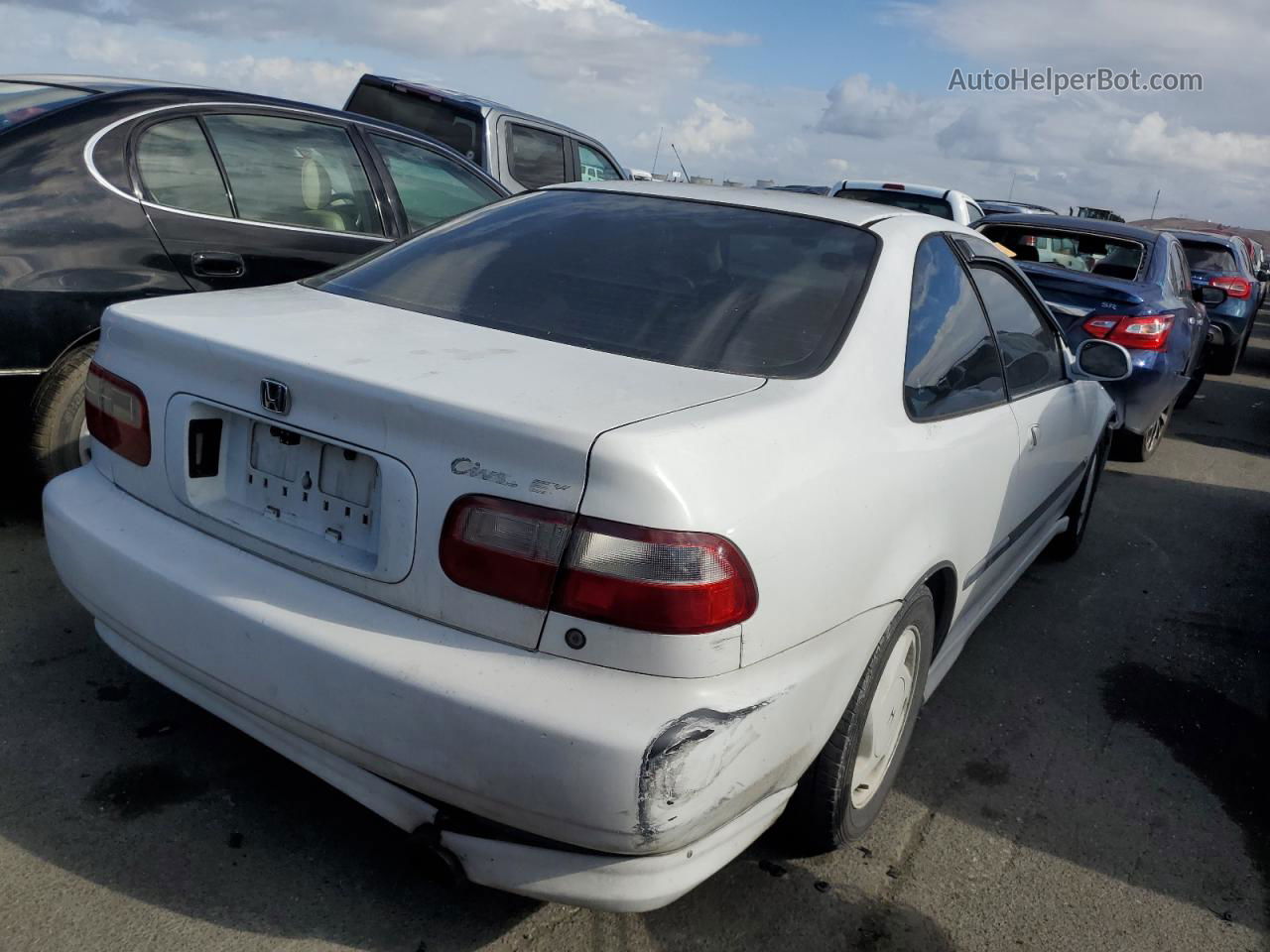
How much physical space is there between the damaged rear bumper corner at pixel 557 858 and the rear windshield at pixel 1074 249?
5.79m

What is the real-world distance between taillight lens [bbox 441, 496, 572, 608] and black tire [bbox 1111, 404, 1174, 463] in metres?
5.93

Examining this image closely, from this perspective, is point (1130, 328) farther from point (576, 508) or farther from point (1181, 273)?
point (576, 508)

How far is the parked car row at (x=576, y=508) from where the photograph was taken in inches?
73.1

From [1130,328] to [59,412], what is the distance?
544 cm

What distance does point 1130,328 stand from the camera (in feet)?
20.9

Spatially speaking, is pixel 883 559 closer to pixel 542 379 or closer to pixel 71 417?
pixel 542 379

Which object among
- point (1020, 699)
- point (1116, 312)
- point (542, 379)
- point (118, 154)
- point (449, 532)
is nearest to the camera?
point (449, 532)

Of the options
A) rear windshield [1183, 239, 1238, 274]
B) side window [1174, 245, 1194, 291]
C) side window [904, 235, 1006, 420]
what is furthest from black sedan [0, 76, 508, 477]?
rear windshield [1183, 239, 1238, 274]

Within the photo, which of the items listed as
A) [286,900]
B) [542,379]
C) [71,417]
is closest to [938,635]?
[542,379]

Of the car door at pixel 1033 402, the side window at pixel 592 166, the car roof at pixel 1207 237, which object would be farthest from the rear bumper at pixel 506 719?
the car roof at pixel 1207 237

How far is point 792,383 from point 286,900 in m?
1.46

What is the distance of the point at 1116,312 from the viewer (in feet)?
20.9

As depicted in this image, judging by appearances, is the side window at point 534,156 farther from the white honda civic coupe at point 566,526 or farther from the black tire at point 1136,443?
the white honda civic coupe at point 566,526

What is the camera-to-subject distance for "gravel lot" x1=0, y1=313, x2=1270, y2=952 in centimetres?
225
